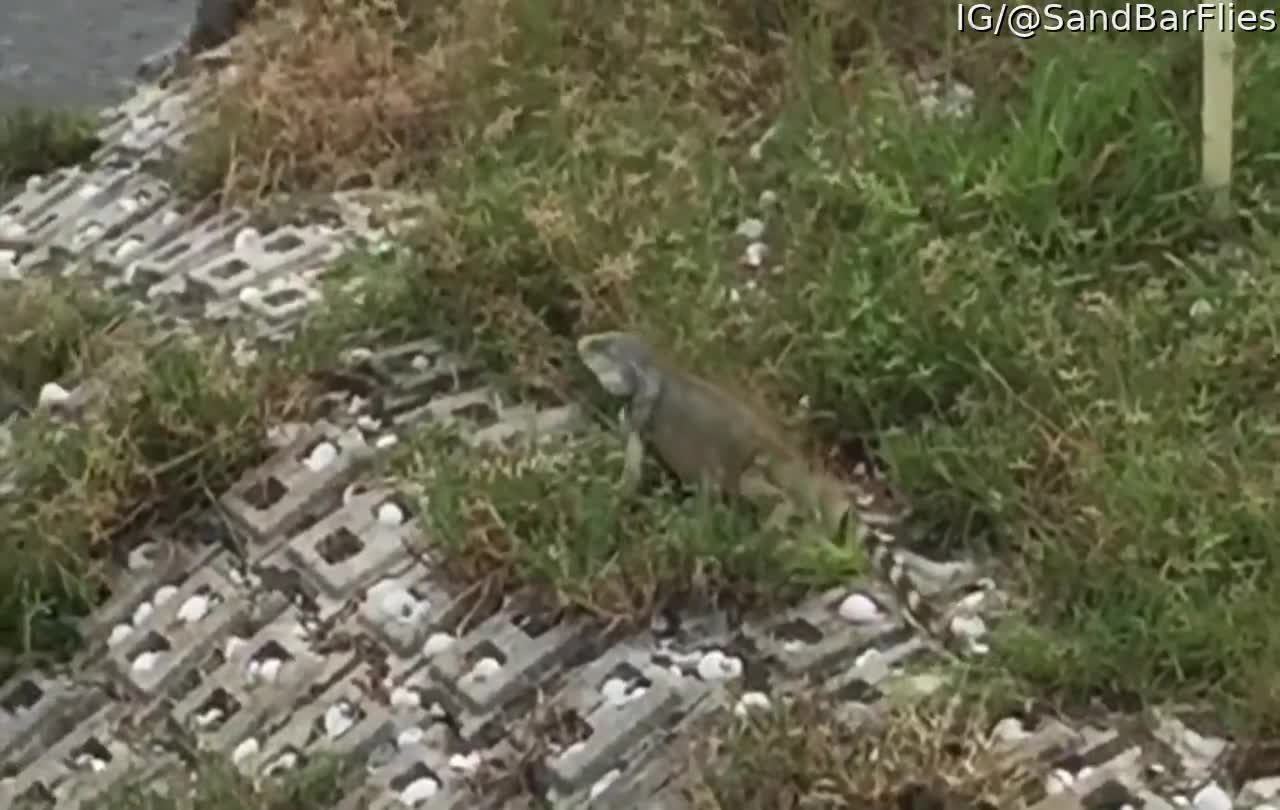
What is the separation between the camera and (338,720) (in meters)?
2.63

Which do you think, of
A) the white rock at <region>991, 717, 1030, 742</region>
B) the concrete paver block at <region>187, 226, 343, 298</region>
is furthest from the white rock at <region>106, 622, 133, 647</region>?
the white rock at <region>991, 717, 1030, 742</region>

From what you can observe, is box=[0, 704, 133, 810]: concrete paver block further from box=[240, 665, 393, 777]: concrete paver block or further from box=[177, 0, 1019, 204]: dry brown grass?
box=[177, 0, 1019, 204]: dry brown grass

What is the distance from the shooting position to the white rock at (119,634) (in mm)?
2871

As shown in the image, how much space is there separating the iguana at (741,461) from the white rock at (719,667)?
169 mm

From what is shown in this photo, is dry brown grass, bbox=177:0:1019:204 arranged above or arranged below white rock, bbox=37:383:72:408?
above

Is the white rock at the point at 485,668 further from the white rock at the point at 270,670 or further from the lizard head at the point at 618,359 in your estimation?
the lizard head at the point at 618,359

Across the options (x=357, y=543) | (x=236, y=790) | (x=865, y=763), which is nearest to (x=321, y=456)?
(x=357, y=543)

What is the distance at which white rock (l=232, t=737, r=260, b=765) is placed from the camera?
259 centimetres

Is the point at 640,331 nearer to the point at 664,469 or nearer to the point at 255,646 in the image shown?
the point at 664,469

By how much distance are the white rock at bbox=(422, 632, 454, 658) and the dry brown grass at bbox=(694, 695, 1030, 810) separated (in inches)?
16.9

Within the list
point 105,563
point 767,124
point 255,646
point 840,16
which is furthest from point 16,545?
point 840,16

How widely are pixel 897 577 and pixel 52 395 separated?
1.28 meters

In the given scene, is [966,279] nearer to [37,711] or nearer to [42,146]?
[37,711]

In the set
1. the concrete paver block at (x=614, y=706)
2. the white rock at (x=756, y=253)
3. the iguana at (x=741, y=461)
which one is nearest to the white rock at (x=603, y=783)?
the concrete paver block at (x=614, y=706)
